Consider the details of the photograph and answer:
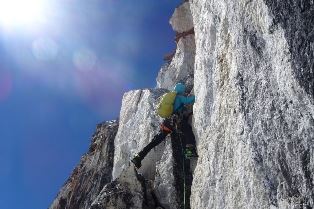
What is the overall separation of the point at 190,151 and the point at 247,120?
8.32 metres

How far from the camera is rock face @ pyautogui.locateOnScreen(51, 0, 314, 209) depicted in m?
7.18

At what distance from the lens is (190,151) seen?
57.7 ft

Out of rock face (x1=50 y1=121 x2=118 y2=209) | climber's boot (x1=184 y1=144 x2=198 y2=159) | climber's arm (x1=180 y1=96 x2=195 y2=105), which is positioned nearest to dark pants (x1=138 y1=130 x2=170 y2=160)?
climber's arm (x1=180 y1=96 x2=195 y2=105)

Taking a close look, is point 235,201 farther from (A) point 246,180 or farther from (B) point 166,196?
(B) point 166,196

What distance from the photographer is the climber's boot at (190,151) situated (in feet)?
57.7

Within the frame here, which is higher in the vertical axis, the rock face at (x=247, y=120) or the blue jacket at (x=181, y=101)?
the blue jacket at (x=181, y=101)

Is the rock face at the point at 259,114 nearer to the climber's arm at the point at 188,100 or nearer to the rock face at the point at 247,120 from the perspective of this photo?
the rock face at the point at 247,120

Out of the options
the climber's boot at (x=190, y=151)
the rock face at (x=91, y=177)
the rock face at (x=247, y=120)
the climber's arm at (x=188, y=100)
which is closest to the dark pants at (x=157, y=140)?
the rock face at (x=247, y=120)

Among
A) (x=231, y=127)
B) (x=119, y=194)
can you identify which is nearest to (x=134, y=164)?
(x=119, y=194)

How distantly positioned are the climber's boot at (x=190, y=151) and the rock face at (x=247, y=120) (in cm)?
41

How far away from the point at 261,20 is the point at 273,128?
7.45ft

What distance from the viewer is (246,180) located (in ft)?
31.0

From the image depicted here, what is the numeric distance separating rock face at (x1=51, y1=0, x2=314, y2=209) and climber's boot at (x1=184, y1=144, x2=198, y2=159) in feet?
1.34

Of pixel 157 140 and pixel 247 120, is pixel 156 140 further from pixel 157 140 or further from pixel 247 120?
pixel 247 120
